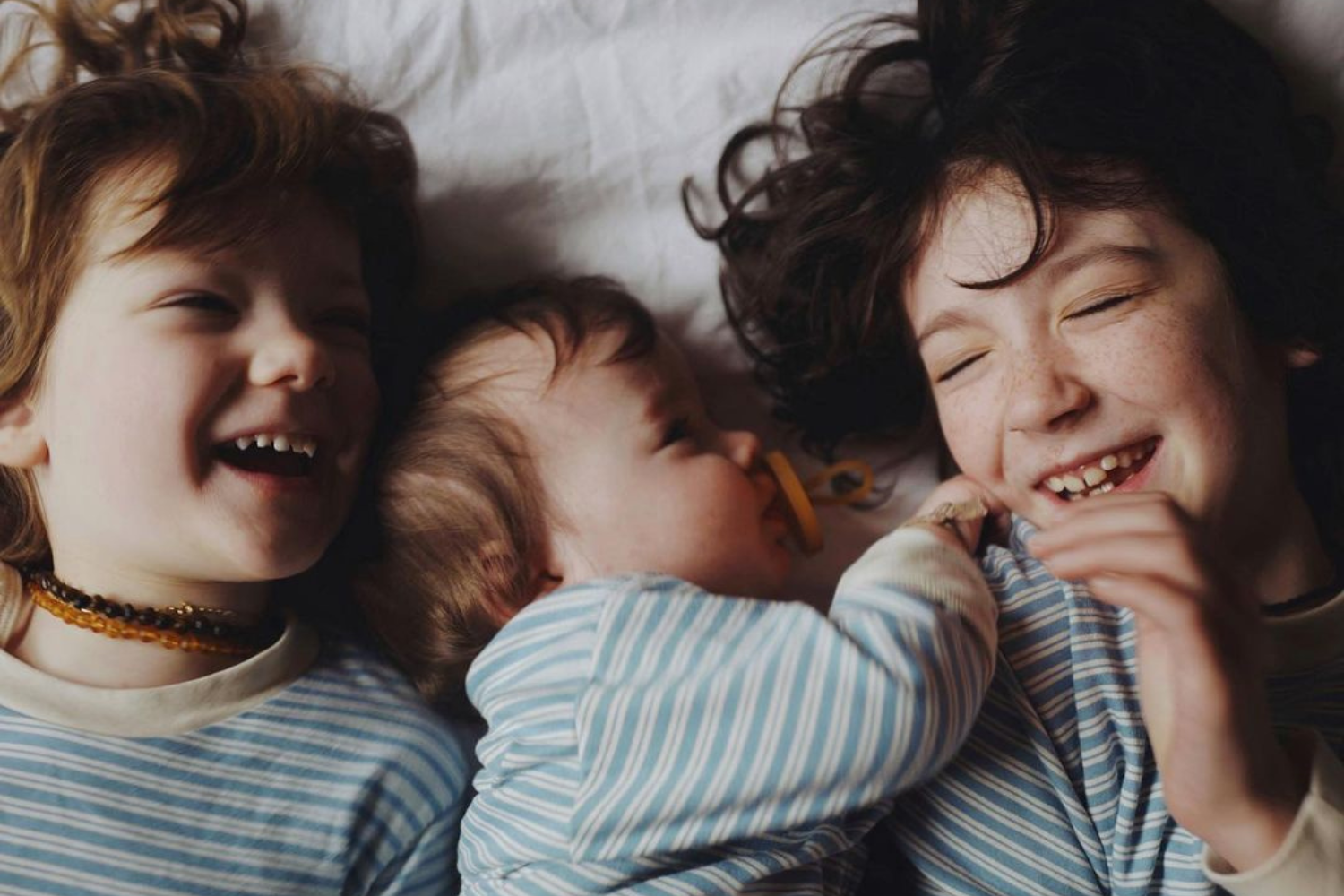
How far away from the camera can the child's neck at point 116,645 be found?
110 centimetres

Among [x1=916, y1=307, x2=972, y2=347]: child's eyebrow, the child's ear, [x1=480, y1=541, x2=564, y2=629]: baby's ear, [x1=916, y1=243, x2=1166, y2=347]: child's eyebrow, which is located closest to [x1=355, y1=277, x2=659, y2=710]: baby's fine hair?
[x1=480, y1=541, x2=564, y2=629]: baby's ear

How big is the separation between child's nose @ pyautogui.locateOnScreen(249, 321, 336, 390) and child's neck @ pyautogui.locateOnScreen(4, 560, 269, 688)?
23cm

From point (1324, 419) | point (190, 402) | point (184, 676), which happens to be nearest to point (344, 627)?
point (184, 676)

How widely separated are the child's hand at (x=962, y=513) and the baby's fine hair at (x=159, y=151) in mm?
601

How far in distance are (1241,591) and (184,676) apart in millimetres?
907

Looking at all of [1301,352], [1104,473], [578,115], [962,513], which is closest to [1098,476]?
[1104,473]

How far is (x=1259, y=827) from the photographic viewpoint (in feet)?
2.91

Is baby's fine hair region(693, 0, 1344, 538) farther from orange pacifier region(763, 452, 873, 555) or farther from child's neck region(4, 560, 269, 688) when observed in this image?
child's neck region(4, 560, 269, 688)

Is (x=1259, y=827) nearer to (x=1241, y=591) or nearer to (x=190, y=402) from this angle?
(x=1241, y=591)

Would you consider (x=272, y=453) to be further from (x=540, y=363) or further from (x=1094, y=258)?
(x=1094, y=258)

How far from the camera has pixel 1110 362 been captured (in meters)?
1.00

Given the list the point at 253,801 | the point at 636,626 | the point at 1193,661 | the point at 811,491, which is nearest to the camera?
the point at 1193,661

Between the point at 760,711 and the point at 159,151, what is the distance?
72 cm

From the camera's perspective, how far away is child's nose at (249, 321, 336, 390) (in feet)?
3.41
